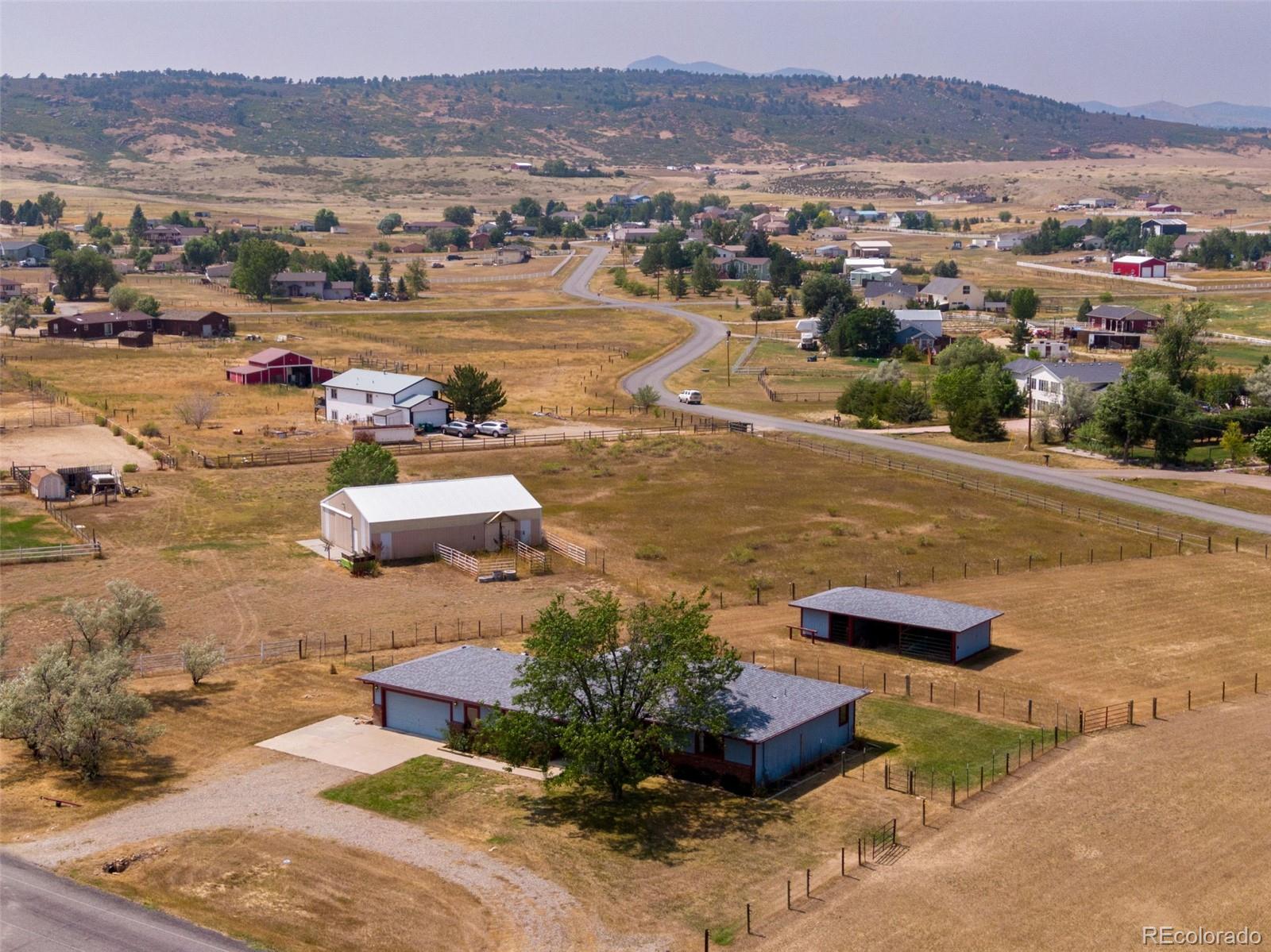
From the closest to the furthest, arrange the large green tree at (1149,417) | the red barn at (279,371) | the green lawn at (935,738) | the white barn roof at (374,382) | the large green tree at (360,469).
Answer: the green lawn at (935,738)
the large green tree at (360,469)
the large green tree at (1149,417)
the white barn roof at (374,382)
the red barn at (279,371)

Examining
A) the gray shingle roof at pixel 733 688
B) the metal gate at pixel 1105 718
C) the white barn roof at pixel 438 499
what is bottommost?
the metal gate at pixel 1105 718

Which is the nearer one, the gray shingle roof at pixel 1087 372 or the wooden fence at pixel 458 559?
the wooden fence at pixel 458 559

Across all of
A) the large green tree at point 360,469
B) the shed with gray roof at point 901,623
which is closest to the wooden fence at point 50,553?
the large green tree at point 360,469

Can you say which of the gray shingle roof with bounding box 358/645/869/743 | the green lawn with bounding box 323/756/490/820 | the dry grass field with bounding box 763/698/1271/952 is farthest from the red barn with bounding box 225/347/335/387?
the dry grass field with bounding box 763/698/1271/952

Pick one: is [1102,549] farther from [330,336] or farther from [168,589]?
[330,336]

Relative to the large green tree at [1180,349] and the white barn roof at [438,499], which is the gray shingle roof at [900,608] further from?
the large green tree at [1180,349]

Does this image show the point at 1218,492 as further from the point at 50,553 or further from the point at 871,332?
the point at 871,332

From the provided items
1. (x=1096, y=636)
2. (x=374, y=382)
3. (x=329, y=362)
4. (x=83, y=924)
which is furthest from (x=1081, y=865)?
(x=329, y=362)
